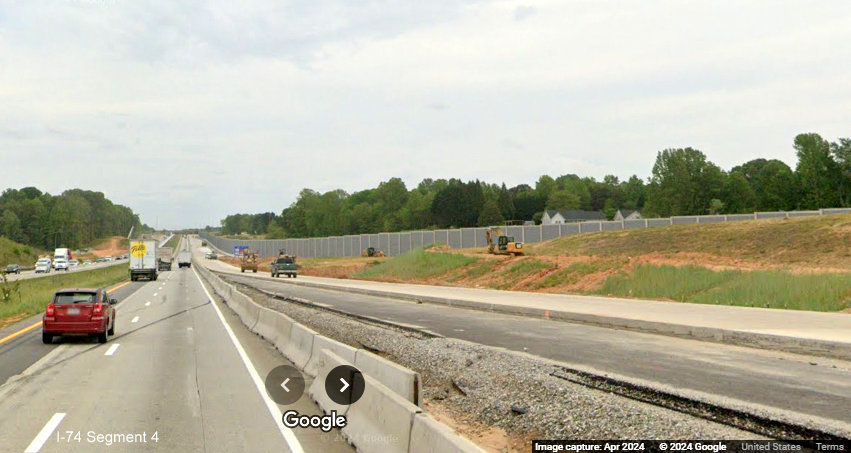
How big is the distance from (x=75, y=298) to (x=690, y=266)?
24.8 meters

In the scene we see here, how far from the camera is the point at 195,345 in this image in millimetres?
18891

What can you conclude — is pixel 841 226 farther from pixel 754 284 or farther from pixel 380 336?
pixel 380 336

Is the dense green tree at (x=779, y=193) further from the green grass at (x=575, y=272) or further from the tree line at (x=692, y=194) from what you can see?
the green grass at (x=575, y=272)

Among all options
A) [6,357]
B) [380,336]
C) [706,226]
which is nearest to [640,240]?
[706,226]

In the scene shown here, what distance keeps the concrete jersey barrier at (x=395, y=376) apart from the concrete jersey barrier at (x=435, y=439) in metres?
1.67

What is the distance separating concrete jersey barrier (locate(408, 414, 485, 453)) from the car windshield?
16231mm

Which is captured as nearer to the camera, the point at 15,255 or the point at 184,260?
→ the point at 184,260

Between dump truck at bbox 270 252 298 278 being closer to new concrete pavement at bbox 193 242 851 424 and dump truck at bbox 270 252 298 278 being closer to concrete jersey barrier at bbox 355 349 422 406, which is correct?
new concrete pavement at bbox 193 242 851 424

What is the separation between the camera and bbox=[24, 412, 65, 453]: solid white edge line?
810 cm

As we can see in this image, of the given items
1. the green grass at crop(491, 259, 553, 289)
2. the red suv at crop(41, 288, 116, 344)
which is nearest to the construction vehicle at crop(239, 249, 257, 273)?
the green grass at crop(491, 259, 553, 289)

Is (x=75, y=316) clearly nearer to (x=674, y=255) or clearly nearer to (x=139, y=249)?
(x=674, y=255)

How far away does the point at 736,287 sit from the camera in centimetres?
2662

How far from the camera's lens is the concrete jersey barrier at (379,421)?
6.80 m

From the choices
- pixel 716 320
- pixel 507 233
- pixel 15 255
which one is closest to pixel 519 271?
pixel 716 320
